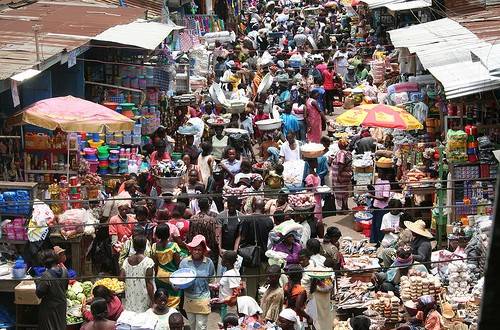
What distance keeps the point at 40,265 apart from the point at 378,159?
6.38 metres

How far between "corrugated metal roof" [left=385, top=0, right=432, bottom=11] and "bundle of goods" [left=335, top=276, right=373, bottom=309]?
12093 mm

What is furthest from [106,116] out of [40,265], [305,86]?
[305,86]

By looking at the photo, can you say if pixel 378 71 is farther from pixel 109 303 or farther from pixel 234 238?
pixel 109 303

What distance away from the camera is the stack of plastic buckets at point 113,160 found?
14.1 metres

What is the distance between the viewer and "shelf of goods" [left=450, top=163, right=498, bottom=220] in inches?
489

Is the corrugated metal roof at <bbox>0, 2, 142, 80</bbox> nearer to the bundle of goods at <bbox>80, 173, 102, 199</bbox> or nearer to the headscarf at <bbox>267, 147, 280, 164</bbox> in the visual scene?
the bundle of goods at <bbox>80, 173, 102, 199</bbox>

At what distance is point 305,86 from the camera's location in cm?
2244

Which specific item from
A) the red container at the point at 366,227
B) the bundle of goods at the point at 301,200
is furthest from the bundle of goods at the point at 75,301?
the red container at the point at 366,227

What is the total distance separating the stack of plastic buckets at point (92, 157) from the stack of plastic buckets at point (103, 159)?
7cm

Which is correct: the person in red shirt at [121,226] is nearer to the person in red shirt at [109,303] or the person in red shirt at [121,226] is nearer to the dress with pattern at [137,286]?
the dress with pattern at [137,286]

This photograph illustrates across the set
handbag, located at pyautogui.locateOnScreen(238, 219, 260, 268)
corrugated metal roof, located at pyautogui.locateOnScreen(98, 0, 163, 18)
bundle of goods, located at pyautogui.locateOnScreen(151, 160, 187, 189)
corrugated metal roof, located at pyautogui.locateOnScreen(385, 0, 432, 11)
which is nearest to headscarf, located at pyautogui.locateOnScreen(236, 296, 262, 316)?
handbag, located at pyautogui.locateOnScreen(238, 219, 260, 268)

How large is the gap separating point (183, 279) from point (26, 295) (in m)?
1.52

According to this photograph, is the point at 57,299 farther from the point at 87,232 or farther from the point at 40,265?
the point at 87,232

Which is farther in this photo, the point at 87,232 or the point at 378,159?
the point at 378,159
